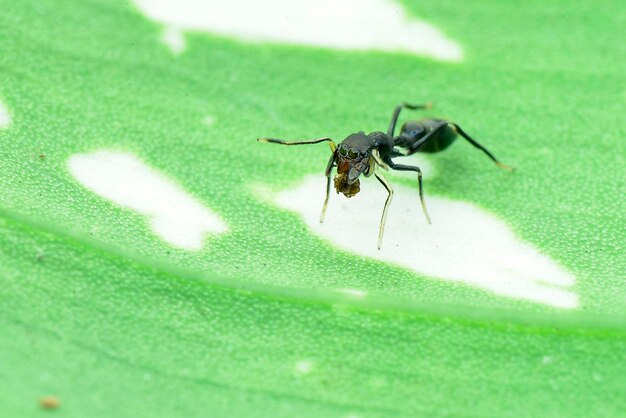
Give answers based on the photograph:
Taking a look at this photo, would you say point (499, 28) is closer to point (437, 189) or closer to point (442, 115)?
point (442, 115)

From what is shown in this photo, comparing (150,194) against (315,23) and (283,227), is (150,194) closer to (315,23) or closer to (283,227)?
(283,227)

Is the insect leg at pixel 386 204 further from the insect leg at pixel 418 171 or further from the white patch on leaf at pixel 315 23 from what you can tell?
the white patch on leaf at pixel 315 23

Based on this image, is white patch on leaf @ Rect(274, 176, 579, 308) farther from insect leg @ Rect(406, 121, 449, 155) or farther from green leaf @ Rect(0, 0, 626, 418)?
insect leg @ Rect(406, 121, 449, 155)

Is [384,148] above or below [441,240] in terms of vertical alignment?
above

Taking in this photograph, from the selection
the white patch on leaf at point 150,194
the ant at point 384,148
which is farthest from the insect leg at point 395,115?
the white patch on leaf at point 150,194

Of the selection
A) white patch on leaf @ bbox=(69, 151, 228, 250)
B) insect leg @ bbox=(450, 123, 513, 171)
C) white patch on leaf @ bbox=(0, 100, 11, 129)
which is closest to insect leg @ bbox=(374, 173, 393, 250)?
insect leg @ bbox=(450, 123, 513, 171)

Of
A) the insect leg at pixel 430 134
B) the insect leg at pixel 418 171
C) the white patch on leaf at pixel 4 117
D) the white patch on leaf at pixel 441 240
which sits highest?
the white patch on leaf at pixel 4 117

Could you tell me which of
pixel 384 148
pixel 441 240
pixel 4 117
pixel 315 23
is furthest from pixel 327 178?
pixel 4 117
